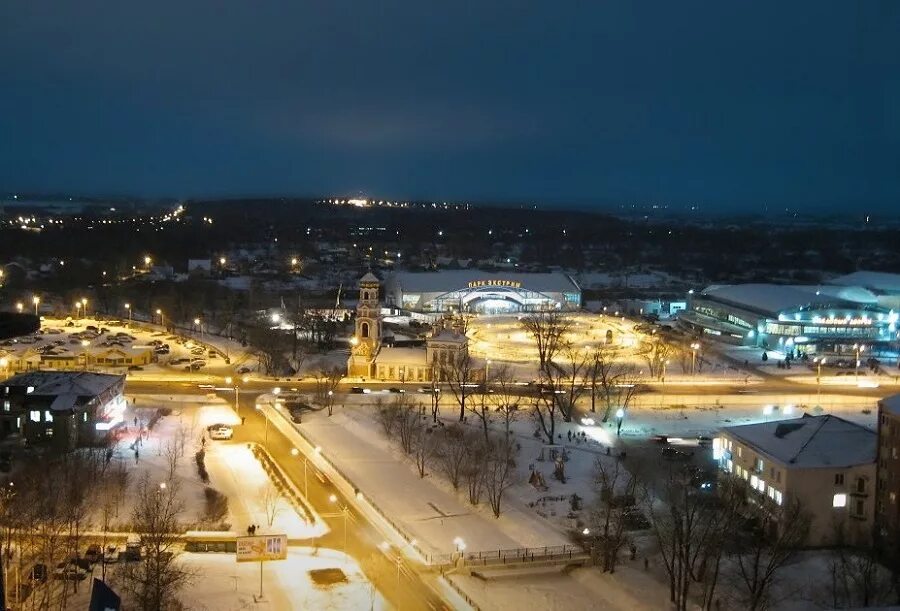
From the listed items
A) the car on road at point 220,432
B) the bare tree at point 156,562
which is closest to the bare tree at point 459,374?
the car on road at point 220,432

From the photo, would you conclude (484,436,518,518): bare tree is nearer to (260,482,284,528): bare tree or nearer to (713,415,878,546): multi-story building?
(260,482,284,528): bare tree

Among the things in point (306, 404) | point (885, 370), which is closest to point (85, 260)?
point (306, 404)

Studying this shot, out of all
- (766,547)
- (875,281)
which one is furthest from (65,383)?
(875,281)

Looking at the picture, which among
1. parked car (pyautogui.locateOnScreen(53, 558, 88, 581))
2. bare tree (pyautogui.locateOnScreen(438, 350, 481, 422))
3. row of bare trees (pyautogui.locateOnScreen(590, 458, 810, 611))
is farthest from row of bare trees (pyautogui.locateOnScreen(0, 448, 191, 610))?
bare tree (pyautogui.locateOnScreen(438, 350, 481, 422))

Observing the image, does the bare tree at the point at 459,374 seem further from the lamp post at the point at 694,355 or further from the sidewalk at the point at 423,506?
the lamp post at the point at 694,355

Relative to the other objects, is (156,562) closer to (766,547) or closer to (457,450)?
(457,450)

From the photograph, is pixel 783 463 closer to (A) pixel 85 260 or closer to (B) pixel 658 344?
(B) pixel 658 344
